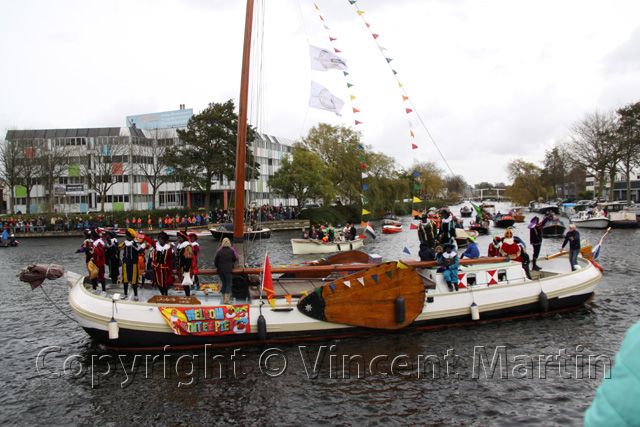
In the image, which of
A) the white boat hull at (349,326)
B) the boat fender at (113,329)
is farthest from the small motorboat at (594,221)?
the boat fender at (113,329)

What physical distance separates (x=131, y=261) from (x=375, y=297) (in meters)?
6.76

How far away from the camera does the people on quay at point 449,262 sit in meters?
12.2

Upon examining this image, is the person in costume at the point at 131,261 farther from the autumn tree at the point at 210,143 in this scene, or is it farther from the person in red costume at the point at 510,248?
the autumn tree at the point at 210,143

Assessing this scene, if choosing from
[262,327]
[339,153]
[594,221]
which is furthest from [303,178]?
[262,327]

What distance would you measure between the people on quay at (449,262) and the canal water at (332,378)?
1.48 metres

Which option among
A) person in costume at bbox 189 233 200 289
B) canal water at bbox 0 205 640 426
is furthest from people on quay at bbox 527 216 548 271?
person in costume at bbox 189 233 200 289

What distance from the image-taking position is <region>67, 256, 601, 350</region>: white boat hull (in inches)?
414

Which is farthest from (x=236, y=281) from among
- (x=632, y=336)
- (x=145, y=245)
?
(x=632, y=336)

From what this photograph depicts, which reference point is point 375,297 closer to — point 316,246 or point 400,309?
point 400,309

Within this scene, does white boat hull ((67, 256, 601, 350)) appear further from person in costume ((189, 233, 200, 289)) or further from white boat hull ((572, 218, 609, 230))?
white boat hull ((572, 218, 609, 230))

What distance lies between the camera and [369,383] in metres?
9.36

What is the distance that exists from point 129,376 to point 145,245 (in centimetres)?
389

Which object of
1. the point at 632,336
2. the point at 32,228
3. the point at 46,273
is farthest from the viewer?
the point at 32,228

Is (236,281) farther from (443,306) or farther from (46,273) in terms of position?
(443,306)
